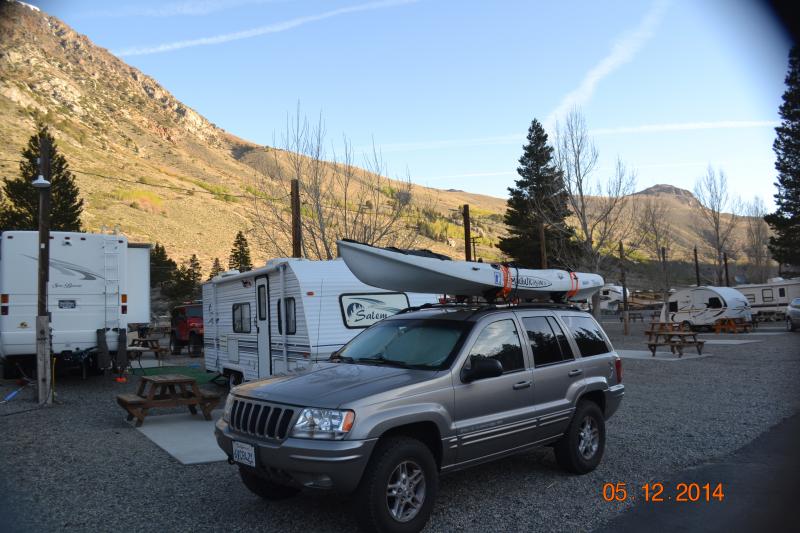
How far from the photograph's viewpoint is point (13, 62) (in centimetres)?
7631

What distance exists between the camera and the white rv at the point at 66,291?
Result: 39.0 ft

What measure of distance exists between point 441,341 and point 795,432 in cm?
568

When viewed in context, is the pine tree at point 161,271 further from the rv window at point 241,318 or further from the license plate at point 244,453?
the license plate at point 244,453

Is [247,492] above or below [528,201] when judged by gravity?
below

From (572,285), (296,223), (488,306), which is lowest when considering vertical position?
(488,306)

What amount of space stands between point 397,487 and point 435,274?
1.98 m

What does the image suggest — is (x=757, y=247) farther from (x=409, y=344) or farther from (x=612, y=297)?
(x=409, y=344)

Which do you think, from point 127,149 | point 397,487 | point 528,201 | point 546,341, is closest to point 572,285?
point 546,341

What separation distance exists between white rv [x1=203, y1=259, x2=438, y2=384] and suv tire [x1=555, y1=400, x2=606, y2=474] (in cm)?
433

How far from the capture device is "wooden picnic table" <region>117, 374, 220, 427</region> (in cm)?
855

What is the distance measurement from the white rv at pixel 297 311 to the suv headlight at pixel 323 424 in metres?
4.84

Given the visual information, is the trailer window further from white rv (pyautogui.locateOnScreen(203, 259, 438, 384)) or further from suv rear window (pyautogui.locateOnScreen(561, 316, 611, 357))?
suv rear window (pyautogui.locateOnScreen(561, 316, 611, 357))

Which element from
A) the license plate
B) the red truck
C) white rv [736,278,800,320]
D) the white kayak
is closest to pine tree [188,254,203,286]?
the red truck

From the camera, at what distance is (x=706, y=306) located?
97.0ft
